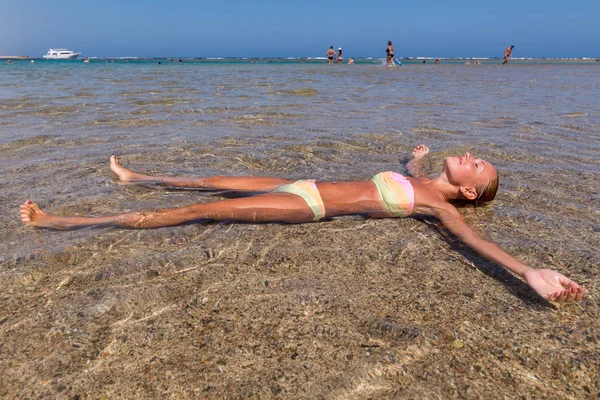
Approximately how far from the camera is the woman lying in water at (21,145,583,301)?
3.49m

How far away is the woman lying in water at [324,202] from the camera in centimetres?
349

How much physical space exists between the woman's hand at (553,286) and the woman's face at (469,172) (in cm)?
167

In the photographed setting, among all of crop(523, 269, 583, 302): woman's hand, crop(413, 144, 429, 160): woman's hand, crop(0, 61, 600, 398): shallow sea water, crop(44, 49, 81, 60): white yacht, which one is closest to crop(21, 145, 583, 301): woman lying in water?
crop(0, 61, 600, 398): shallow sea water

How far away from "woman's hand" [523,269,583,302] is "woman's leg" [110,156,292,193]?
2.43 meters

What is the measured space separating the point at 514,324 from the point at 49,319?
2636 millimetres

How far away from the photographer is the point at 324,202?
3.84 metres

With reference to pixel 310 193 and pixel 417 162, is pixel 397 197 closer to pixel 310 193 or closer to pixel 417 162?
pixel 310 193

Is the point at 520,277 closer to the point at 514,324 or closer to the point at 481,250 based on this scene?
the point at 481,250

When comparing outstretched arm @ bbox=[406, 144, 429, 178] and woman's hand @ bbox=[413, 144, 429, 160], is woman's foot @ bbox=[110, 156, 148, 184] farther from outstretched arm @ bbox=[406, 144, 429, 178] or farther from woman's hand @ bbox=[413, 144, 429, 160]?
woman's hand @ bbox=[413, 144, 429, 160]

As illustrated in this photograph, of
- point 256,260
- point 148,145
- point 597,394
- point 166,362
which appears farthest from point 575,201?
point 148,145

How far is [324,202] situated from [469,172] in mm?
1554

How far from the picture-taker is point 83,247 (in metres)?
3.16

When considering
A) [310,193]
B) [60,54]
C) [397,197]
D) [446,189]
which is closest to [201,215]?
[310,193]

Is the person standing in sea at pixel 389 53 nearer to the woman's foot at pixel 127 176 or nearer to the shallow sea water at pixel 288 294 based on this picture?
the shallow sea water at pixel 288 294
